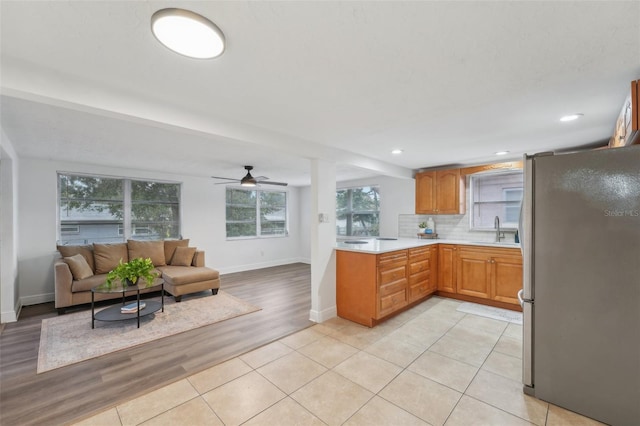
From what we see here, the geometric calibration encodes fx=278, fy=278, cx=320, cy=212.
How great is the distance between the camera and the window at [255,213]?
6871 mm

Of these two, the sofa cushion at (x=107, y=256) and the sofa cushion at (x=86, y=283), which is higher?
the sofa cushion at (x=107, y=256)

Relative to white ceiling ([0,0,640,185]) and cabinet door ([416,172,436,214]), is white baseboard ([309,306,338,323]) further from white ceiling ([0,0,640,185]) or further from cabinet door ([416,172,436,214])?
cabinet door ([416,172,436,214])

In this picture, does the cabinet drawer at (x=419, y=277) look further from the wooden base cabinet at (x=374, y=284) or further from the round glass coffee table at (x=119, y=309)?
the round glass coffee table at (x=119, y=309)

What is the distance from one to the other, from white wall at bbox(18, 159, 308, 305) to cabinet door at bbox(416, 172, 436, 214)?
3.86 metres

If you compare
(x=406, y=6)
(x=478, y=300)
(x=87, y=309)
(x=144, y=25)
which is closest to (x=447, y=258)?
(x=478, y=300)

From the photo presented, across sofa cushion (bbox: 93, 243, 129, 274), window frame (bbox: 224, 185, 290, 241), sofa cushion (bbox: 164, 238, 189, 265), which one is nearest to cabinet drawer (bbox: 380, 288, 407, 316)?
sofa cushion (bbox: 164, 238, 189, 265)

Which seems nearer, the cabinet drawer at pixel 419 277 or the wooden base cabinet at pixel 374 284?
the wooden base cabinet at pixel 374 284

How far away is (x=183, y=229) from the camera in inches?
235

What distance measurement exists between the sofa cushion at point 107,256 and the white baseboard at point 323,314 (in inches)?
134

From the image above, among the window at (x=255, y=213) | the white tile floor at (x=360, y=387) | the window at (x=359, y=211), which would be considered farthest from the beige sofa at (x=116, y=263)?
the window at (x=359, y=211)

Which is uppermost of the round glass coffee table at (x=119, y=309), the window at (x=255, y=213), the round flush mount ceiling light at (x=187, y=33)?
the round flush mount ceiling light at (x=187, y=33)

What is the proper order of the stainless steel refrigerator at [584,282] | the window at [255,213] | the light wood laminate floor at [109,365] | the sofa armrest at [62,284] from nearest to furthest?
the stainless steel refrigerator at [584,282] < the light wood laminate floor at [109,365] < the sofa armrest at [62,284] < the window at [255,213]

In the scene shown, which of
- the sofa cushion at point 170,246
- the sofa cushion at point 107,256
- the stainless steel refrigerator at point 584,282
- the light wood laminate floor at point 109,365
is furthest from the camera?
the sofa cushion at point 170,246

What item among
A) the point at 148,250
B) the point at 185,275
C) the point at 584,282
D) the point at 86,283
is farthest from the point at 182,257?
the point at 584,282
